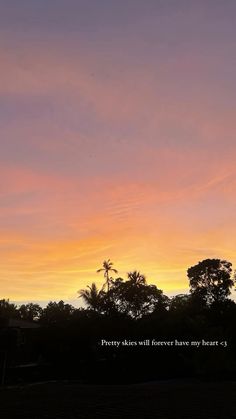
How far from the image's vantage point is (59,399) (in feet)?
68.8

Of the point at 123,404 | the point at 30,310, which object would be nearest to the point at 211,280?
the point at 30,310

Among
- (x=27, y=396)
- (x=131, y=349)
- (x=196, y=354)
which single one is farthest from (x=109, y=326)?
(x=27, y=396)

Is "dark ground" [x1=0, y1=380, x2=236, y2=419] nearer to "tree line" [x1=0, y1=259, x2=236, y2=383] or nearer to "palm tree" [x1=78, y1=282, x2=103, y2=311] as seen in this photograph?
"tree line" [x1=0, y1=259, x2=236, y2=383]

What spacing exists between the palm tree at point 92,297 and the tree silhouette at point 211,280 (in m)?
14.8

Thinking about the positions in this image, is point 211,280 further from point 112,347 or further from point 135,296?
point 112,347

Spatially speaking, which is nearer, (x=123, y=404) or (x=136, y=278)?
(x=123, y=404)

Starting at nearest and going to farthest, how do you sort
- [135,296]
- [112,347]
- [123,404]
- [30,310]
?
1. [123,404]
2. [112,347]
3. [135,296]
4. [30,310]

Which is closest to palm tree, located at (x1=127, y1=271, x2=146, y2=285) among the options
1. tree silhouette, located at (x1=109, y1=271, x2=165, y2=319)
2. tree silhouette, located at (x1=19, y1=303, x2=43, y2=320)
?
tree silhouette, located at (x1=109, y1=271, x2=165, y2=319)

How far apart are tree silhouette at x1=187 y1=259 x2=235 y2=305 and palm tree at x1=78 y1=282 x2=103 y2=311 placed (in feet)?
48.6

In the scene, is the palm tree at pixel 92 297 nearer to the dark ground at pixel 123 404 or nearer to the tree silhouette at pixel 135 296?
the tree silhouette at pixel 135 296

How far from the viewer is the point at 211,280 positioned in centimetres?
6222

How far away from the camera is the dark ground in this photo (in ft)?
53.4

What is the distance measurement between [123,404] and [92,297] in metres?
32.4

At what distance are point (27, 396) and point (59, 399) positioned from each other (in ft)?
7.42
